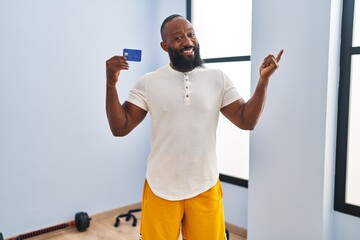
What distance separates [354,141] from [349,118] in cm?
13

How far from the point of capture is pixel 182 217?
1.28 meters

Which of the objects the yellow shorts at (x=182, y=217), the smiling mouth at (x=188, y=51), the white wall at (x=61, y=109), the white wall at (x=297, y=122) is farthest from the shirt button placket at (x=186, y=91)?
the white wall at (x=61, y=109)

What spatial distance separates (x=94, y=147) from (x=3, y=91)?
30.1 inches

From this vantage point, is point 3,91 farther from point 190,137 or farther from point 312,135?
point 312,135

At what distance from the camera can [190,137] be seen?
1.23 m

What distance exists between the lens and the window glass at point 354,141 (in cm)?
176

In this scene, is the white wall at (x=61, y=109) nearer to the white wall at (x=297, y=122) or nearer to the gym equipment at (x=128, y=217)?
the gym equipment at (x=128, y=217)

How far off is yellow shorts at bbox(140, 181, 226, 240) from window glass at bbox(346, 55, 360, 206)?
958 millimetres

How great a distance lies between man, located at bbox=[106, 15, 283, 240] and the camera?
4.01 ft

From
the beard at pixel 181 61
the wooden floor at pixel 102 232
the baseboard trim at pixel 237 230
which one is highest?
Answer: the beard at pixel 181 61

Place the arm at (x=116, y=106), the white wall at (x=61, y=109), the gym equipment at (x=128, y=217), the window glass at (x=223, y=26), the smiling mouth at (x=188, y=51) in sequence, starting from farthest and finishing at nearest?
the gym equipment at (x=128, y=217) → the window glass at (x=223, y=26) → the white wall at (x=61, y=109) → the smiling mouth at (x=188, y=51) → the arm at (x=116, y=106)

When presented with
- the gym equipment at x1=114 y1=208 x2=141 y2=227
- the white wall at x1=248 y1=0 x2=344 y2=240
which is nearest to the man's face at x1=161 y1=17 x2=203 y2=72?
the white wall at x1=248 y1=0 x2=344 y2=240

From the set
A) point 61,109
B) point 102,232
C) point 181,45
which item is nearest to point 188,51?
point 181,45

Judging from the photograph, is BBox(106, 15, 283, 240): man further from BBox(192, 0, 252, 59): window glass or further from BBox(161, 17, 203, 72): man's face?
BBox(192, 0, 252, 59): window glass
